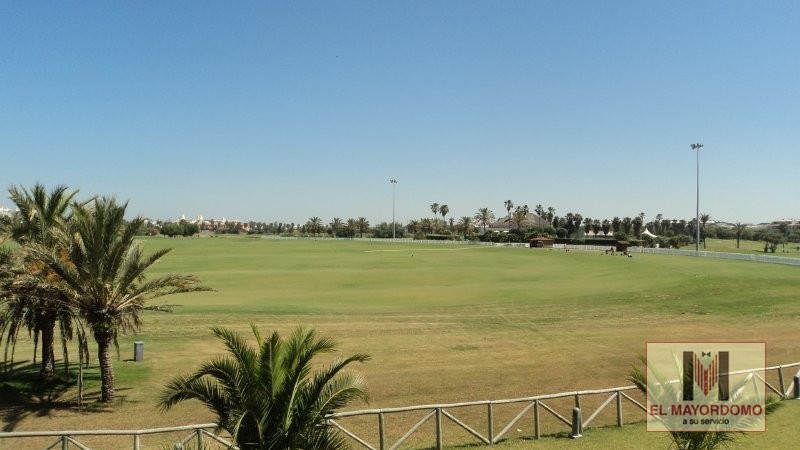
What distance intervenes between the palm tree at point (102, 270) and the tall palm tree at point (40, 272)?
608mm

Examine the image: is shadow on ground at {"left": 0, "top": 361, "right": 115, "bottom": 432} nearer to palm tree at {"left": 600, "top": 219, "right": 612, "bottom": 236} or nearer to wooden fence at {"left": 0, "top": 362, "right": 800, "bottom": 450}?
wooden fence at {"left": 0, "top": 362, "right": 800, "bottom": 450}

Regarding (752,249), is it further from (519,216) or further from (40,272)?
(40,272)

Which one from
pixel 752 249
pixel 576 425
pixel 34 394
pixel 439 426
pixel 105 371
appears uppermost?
pixel 752 249

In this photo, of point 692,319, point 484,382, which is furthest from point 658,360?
point 692,319

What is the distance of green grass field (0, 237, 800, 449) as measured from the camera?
19891 mm

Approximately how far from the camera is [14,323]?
1880 centimetres

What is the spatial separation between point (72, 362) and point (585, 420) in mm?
21453

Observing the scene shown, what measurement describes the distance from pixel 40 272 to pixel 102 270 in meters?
2.63

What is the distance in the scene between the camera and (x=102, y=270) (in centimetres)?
1878

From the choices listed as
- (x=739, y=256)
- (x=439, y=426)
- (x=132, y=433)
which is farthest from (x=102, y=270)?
(x=739, y=256)

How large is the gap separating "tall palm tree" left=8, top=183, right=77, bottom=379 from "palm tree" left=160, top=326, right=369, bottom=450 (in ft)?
37.6

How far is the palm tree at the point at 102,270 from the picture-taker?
60.5ft

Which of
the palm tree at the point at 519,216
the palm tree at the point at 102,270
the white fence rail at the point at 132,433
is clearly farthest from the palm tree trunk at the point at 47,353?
the palm tree at the point at 519,216

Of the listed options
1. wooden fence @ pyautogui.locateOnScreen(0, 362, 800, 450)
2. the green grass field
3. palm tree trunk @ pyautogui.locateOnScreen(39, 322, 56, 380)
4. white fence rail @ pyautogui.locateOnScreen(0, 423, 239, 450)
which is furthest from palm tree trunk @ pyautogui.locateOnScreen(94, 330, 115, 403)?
white fence rail @ pyautogui.locateOnScreen(0, 423, 239, 450)
